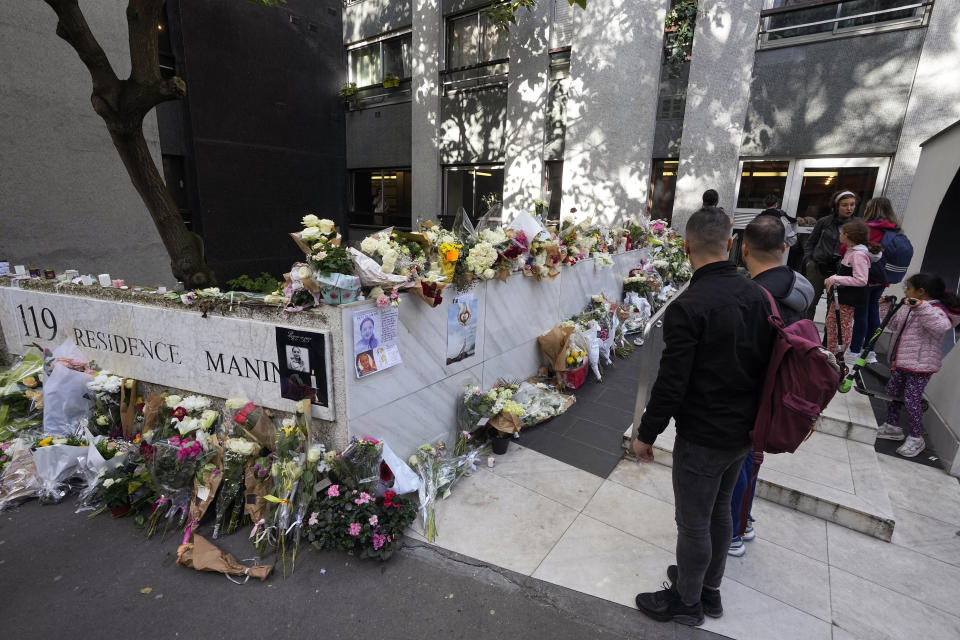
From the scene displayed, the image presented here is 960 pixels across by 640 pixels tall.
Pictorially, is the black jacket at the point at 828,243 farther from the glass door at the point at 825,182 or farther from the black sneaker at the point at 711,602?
the black sneaker at the point at 711,602

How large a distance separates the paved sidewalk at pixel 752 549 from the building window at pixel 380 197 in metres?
11.7

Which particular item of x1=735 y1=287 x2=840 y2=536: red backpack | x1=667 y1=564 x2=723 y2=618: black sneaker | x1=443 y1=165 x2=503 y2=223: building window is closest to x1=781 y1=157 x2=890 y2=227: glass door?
x1=443 y1=165 x2=503 y2=223: building window

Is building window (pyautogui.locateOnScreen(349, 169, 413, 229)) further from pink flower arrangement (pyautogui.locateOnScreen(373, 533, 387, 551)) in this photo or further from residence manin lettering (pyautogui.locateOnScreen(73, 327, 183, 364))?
pink flower arrangement (pyautogui.locateOnScreen(373, 533, 387, 551))

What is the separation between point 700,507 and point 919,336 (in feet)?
11.3

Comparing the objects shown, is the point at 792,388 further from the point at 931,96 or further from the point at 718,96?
the point at 718,96

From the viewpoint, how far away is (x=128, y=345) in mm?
3768

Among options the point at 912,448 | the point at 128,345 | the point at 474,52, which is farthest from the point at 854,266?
the point at 474,52

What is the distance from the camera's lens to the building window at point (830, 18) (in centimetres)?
709

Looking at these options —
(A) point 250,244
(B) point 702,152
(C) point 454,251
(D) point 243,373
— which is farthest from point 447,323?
(A) point 250,244

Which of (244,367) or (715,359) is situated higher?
(715,359)

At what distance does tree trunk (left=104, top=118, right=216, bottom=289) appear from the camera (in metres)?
4.33

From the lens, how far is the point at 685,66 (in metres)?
9.43

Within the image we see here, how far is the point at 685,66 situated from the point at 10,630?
11839 mm

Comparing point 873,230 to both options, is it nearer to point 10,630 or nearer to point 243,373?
point 243,373
